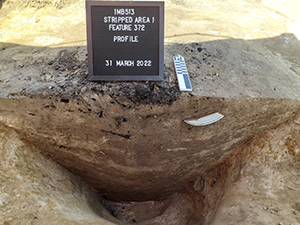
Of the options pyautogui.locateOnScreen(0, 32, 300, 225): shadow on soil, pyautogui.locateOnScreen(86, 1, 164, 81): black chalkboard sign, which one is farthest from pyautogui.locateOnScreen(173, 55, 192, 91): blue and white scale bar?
pyautogui.locateOnScreen(86, 1, 164, 81): black chalkboard sign

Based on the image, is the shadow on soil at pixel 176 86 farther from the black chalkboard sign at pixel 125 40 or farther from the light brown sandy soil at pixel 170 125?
the black chalkboard sign at pixel 125 40

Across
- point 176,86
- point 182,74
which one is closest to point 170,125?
point 176,86

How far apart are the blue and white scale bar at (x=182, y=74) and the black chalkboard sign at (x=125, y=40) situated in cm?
20

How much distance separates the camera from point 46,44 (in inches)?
103

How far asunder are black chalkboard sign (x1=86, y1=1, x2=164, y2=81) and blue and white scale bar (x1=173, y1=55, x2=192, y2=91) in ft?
0.67

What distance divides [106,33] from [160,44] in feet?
1.38

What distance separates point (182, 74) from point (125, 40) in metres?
0.58

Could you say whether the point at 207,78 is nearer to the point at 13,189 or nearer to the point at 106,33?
the point at 106,33

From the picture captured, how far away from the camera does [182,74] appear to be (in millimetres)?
2189

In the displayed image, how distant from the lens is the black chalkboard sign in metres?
1.88

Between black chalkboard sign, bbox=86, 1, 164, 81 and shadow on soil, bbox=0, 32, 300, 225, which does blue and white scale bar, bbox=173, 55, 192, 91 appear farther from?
black chalkboard sign, bbox=86, 1, 164, 81

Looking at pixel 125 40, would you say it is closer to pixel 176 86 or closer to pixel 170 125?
pixel 176 86

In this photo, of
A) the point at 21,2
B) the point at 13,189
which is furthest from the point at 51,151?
the point at 21,2

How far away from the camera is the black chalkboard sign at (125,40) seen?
188cm
